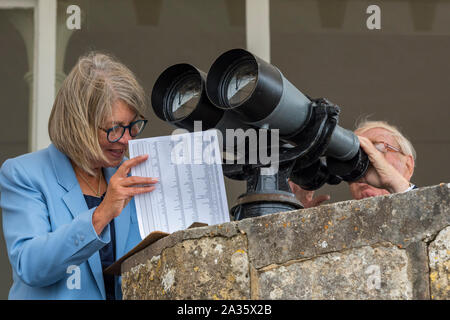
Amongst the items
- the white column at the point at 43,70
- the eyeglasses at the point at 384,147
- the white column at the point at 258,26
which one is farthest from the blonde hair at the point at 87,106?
the white column at the point at 258,26

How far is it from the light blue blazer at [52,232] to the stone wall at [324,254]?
10.3 inches

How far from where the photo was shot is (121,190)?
76.1 inches

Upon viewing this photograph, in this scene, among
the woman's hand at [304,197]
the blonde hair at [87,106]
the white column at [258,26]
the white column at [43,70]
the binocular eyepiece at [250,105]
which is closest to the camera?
the binocular eyepiece at [250,105]

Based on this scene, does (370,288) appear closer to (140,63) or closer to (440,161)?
(140,63)

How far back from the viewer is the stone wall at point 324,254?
155cm

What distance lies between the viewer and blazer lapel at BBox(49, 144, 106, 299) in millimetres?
2100

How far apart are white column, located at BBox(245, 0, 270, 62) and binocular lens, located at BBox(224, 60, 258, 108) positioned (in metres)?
2.13

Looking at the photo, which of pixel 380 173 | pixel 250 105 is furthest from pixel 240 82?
pixel 380 173

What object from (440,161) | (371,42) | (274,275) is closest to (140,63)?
(371,42)

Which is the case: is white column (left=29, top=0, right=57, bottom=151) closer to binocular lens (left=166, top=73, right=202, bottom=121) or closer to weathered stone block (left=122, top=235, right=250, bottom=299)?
binocular lens (left=166, top=73, right=202, bottom=121)

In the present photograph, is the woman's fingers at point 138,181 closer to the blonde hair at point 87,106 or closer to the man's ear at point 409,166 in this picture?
the blonde hair at point 87,106

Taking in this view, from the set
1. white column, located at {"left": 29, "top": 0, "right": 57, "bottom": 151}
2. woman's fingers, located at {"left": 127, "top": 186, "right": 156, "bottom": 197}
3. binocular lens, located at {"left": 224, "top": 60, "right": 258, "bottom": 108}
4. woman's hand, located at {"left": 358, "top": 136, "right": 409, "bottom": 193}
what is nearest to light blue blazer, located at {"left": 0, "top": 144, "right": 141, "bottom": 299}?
woman's fingers, located at {"left": 127, "top": 186, "right": 156, "bottom": 197}

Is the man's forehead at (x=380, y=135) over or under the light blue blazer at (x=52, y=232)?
over

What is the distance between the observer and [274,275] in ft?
5.43
